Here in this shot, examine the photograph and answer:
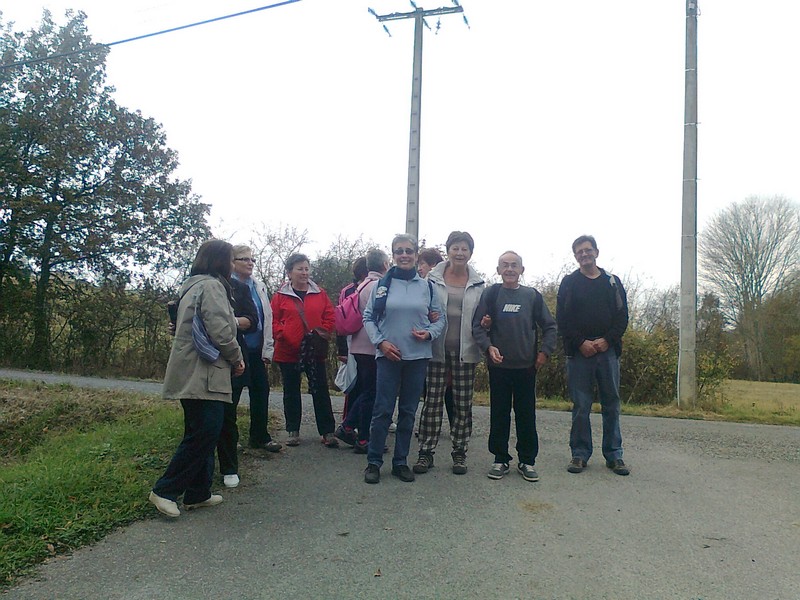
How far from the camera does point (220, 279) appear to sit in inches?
170

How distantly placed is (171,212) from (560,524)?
19.7m

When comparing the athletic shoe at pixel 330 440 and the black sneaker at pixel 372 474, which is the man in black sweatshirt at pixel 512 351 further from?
the athletic shoe at pixel 330 440

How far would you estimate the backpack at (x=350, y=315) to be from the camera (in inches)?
236

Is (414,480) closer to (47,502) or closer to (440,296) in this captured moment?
(440,296)

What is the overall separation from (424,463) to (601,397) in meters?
1.69

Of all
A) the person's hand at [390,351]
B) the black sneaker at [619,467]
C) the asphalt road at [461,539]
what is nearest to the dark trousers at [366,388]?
the asphalt road at [461,539]

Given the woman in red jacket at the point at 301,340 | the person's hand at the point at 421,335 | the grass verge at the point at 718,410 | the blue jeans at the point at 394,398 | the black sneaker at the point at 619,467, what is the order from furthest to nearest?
the grass verge at the point at 718,410
the woman in red jacket at the point at 301,340
the black sneaker at the point at 619,467
the blue jeans at the point at 394,398
the person's hand at the point at 421,335

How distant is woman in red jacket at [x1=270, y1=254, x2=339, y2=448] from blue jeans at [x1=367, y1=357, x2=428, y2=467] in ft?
3.87

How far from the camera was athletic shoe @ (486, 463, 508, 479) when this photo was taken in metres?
5.03

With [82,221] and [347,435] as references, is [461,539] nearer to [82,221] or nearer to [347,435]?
[347,435]

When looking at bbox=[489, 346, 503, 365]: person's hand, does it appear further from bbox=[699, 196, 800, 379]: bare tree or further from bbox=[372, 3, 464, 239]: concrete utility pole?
bbox=[699, 196, 800, 379]: bare tree

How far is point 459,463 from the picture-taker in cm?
521

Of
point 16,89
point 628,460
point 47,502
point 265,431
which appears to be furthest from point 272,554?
point 16,89

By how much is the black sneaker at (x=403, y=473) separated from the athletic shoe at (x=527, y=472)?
0.93 metres
